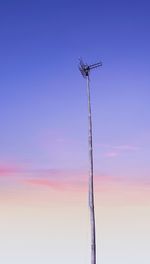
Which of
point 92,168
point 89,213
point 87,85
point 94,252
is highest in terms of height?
point 87,85

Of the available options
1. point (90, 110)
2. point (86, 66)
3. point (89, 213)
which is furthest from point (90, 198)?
point (86, 66)

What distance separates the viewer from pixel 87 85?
2833cm

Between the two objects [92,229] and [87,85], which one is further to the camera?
[87,85]

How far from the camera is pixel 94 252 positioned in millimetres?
25016

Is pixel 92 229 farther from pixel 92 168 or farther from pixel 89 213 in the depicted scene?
pixel 92 168

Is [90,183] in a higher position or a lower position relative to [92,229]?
higher

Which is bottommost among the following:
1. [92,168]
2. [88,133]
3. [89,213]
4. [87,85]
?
[89,213]

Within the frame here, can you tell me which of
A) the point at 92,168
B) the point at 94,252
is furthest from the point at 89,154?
the point at 94,252

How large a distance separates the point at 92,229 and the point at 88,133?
5.16m

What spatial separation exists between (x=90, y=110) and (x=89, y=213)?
5.70m

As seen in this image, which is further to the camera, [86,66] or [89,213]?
[86,66]

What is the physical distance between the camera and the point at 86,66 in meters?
28.3

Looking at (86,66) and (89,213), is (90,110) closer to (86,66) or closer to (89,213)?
(86,66)

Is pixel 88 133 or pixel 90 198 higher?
pixel 88 133
